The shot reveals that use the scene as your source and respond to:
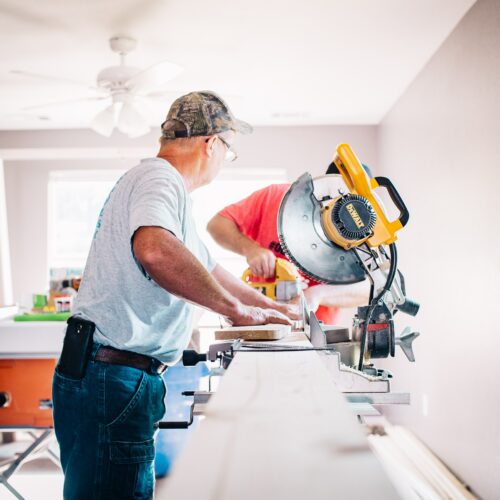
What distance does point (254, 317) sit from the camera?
1297 millimetres

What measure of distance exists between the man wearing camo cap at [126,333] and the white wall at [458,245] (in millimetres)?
1704

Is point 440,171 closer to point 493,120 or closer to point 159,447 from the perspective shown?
point 493,120

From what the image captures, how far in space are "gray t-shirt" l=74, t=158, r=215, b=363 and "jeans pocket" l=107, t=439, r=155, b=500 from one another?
0.22 meters

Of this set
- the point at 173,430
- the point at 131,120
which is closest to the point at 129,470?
the point at 173,430

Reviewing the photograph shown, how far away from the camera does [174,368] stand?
300cm

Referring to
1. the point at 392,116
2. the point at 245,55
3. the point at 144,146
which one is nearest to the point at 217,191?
the point at 144,146

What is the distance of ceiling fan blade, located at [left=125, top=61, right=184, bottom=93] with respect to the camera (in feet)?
9.68

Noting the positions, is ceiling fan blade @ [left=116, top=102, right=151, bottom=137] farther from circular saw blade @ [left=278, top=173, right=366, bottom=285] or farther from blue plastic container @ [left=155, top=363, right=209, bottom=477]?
circular saw blade @ [left=278, top=173, right=366, bottom=285]

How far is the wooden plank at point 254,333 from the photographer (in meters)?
1.26

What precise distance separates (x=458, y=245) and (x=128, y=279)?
2.25 meters

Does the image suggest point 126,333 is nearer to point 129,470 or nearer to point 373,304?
point 129,470

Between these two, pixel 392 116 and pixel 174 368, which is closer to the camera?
pixel 174 368

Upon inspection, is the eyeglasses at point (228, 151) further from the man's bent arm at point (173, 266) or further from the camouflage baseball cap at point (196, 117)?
the man's bent arm at point (173, 266)

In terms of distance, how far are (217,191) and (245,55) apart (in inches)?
95.1
